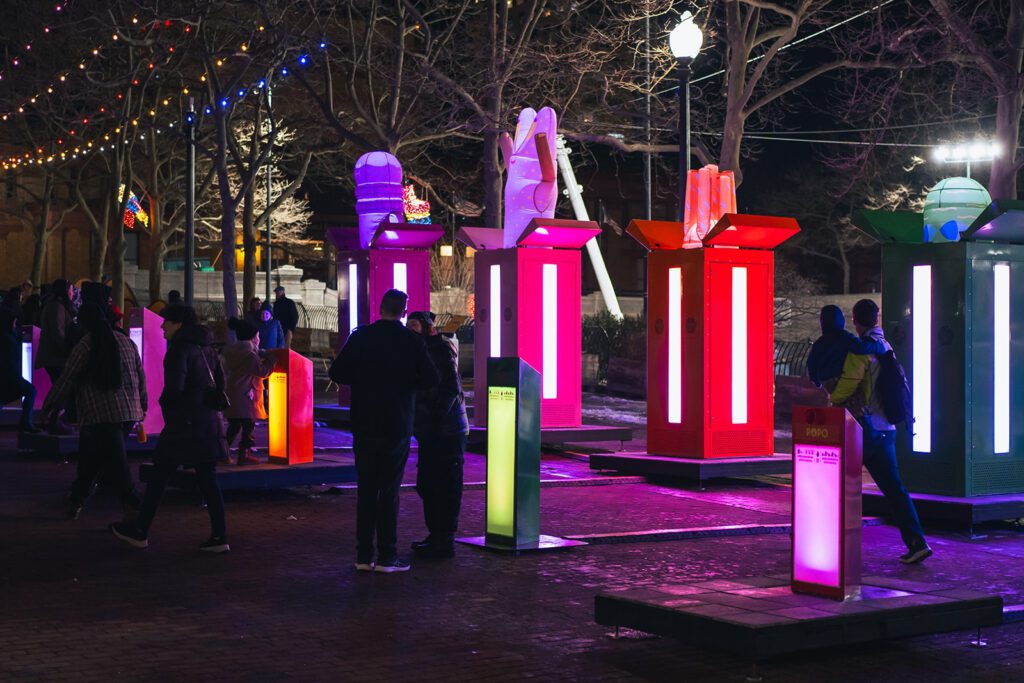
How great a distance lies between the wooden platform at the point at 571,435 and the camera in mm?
17250

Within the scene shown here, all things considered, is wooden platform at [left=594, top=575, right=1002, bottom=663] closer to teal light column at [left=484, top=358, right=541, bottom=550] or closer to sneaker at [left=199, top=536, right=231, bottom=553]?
teal light column at [left=484, top=358, right=541, bottom=550]

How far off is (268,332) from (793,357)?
9.89 metres

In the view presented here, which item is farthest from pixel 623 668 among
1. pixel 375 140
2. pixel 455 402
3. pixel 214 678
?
pixel 375 140

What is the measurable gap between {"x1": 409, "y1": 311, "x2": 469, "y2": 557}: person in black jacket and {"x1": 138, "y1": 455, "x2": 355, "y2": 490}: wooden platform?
10.4 feet

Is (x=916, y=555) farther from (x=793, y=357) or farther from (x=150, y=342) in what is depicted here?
(x=793, y=357)

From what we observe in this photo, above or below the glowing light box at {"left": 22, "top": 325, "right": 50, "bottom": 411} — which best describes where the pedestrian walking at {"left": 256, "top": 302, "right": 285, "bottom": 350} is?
above

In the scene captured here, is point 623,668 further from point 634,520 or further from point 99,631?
point 634,520

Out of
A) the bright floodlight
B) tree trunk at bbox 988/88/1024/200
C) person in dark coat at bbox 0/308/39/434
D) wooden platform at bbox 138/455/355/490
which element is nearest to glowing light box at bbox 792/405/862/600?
wooden platform at bbox 138/455/355/490

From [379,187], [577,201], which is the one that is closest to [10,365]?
[379,187]

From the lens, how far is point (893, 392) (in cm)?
989

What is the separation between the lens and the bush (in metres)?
28.5

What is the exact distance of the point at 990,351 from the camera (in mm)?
11789

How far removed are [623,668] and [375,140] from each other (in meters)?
36.1

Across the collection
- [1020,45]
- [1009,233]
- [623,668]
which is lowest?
[623,668]
